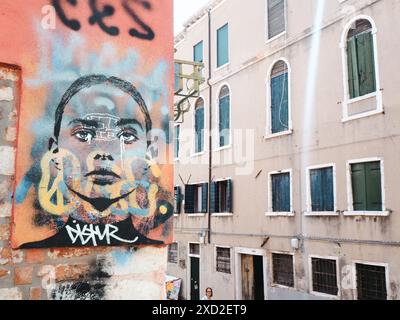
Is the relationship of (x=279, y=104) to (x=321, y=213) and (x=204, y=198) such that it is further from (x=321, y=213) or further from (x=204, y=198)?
(x=204, y=198)

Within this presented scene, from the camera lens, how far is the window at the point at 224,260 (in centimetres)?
1527

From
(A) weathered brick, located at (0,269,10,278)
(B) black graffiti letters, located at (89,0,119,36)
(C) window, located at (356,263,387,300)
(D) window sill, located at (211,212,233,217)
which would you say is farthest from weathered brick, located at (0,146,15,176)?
(D) window sill, located at (211,212,233,217)

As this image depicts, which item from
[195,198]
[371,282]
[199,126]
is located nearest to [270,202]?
[371,282]

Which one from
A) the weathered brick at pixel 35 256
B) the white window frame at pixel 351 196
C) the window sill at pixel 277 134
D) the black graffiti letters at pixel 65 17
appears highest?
the window sill at pixel 277 134

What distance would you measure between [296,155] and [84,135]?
31.0ft

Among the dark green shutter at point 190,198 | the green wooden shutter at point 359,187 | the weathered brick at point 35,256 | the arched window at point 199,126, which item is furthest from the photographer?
the dark green shutter at point 190,198

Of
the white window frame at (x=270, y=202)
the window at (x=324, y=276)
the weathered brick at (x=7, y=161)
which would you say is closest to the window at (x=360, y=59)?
the white window frame at (x=270, y=202)

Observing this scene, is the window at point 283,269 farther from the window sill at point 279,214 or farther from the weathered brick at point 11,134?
the weathered brick at point 11,134

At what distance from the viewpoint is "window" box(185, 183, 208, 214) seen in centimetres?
1703

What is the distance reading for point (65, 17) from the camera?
13.4ft

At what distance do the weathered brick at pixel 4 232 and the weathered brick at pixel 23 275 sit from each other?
288 millimetres

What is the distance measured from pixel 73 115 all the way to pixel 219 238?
12416 mm
